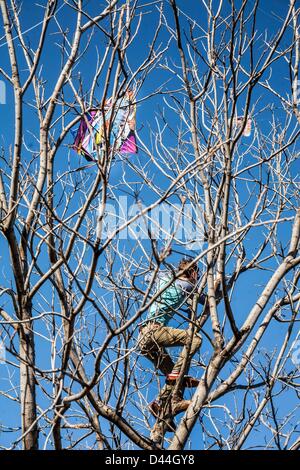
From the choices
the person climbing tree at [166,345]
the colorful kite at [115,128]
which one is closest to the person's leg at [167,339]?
the person climbing tree at [166,345]

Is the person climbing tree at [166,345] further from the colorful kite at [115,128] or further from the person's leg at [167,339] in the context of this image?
the colorful kite at [115,128]

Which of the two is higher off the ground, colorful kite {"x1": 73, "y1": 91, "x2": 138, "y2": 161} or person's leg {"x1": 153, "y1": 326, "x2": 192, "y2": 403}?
colorful kite {"x1": 73, "y1": 91, "x2": 138, "y2": 161}

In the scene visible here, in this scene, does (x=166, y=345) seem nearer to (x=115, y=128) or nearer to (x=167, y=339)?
(x=167, y=339)

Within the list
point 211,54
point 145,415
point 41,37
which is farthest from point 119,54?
point 145,415

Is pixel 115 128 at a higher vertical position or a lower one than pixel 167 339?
higher

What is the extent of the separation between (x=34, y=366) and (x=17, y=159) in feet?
3.46

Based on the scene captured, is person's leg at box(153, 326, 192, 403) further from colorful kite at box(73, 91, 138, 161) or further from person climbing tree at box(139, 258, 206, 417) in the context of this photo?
colorful kite at box(73, 91, 138, 161)

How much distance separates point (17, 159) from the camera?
3295 mm

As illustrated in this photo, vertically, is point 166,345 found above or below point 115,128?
below

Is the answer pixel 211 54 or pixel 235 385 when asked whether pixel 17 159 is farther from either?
pixel 235 385

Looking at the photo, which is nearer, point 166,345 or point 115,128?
point 115,128

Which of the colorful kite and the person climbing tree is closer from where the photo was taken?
the colorful kite

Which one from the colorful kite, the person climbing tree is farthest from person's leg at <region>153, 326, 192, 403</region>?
the colorful kite

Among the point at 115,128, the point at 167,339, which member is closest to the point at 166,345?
the point at 167,339
